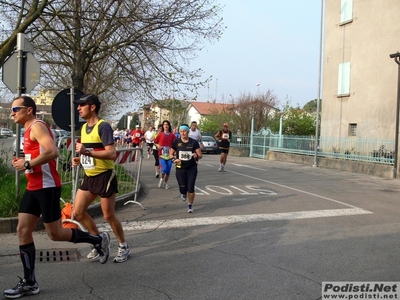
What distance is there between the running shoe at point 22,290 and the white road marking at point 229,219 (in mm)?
2844

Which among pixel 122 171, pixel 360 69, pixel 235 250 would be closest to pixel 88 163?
pixel 235 250

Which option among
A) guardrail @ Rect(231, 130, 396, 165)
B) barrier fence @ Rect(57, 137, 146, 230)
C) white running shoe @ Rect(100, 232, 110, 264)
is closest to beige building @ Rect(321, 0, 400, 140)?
guardrail @ Rect(231, 130, 396, 165)

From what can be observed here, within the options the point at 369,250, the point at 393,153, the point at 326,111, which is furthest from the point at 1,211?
the point at 326,111

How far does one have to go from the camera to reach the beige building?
63.2 ft

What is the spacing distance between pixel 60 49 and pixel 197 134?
16.8 ft

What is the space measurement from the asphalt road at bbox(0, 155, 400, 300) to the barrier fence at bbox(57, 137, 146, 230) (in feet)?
1.24

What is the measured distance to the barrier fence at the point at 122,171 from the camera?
8810 mm

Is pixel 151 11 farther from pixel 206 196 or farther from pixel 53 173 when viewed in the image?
pixel 53 173

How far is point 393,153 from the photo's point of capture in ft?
54.0

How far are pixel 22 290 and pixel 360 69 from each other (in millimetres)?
19763

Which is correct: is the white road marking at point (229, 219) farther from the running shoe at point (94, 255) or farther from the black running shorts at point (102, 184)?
the black running shorts at point (102, 184)

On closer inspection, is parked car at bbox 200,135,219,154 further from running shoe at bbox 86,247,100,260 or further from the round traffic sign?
running shoe at bbox 86,247,100,260

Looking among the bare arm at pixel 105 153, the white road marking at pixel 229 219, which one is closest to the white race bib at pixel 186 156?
the white road marking at pixel 229 219

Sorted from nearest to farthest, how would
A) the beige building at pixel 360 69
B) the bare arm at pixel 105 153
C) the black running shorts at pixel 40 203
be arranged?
the black running shorts at pixel 40 203 → the bare arm at pixel 105 153 → the beige building at pixel 360 69
